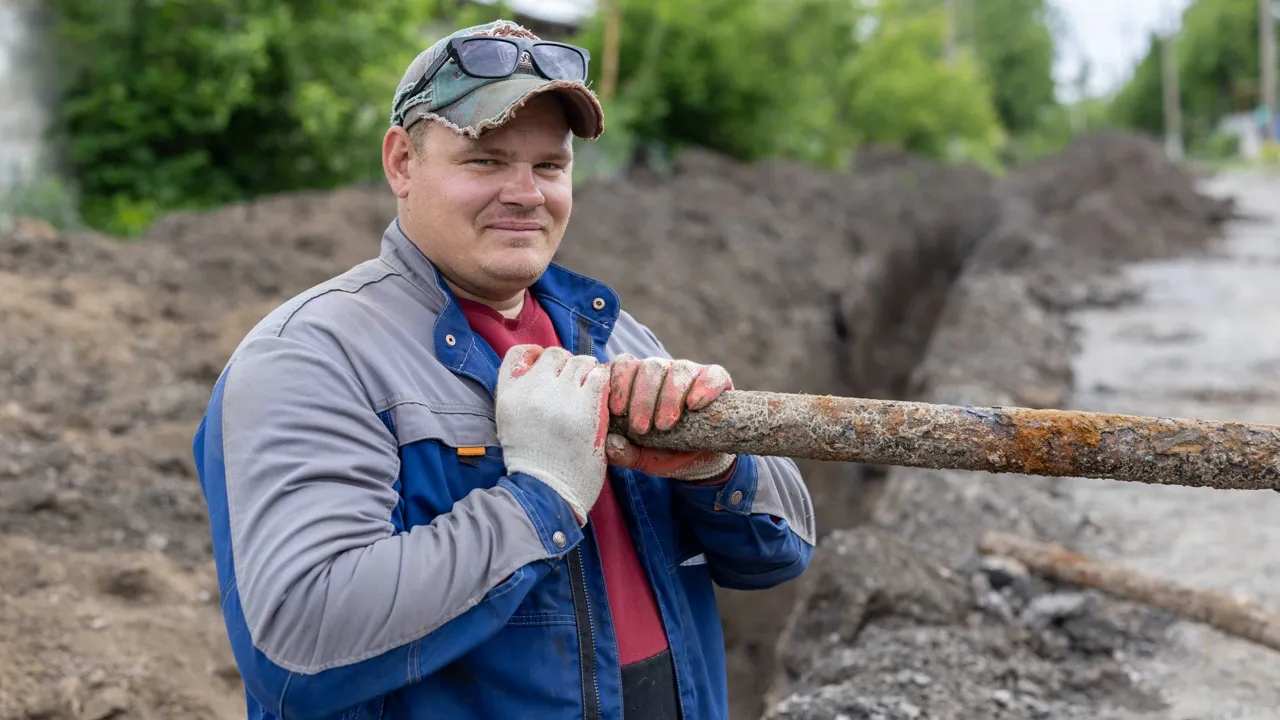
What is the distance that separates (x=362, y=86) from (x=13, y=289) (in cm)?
708

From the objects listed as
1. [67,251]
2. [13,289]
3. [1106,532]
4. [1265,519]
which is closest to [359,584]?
[1106,532]

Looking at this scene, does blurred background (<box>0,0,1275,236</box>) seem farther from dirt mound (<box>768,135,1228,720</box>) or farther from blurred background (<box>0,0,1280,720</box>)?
dirt mound (<box>768,135,1228,720</box>)

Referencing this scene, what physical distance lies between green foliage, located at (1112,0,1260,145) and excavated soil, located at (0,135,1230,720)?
50935 mm

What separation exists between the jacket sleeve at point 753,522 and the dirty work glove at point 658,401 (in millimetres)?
74

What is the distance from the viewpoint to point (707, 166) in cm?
1712

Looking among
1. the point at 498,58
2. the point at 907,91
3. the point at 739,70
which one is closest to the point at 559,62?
the point at 498,58

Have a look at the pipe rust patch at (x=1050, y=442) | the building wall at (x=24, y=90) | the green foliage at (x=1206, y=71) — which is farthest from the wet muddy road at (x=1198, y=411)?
the green foliage at (x=1206, y=71)

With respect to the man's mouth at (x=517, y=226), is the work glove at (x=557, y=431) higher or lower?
lower

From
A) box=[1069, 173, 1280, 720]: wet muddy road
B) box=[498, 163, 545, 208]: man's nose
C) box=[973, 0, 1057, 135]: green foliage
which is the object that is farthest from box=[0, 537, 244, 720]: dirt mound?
box=[973, 0, 1057, 135]: green foliage

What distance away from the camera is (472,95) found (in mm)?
1984

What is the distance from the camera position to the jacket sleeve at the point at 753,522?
7.27 feet

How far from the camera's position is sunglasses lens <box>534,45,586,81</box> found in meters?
2.07

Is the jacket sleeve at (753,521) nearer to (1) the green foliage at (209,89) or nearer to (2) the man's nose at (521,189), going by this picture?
(2) the man's nose at (521,189)

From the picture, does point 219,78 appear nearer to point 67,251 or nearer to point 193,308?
point 67,251
